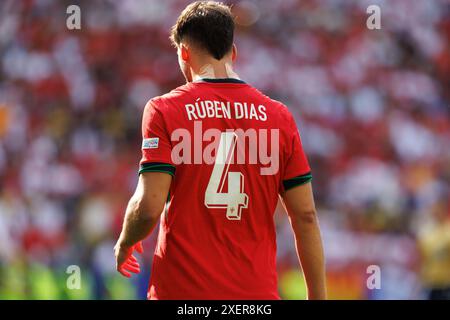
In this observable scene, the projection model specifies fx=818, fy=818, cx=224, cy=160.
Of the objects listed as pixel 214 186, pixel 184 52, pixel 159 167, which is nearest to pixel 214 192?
pixel 214 186

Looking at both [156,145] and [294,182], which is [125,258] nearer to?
[156,145]

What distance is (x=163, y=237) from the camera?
7.45 ft

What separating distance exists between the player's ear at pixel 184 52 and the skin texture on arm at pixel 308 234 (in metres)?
0.49

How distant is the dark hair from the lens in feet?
7.70

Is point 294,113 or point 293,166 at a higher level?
point 293,166

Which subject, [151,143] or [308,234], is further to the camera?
[308,234]

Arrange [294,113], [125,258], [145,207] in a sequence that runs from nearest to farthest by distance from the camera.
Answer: [145,207], [125,258], [294,113]

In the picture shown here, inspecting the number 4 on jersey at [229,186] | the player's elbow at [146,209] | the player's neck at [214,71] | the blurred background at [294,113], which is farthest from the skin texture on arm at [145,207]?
the blurred background at [294,113]

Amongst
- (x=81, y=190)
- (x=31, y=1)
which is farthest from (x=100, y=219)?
(x=31, y=1)

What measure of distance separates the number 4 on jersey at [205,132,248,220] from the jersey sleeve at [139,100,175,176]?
0.12 meters

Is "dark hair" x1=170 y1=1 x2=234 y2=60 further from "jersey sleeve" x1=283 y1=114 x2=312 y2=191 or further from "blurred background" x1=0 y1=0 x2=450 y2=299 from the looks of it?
"blurred background" x1=0 y1=0 x2=450 y2=299

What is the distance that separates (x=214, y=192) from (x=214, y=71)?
1.20ft

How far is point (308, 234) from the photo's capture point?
2.36m
